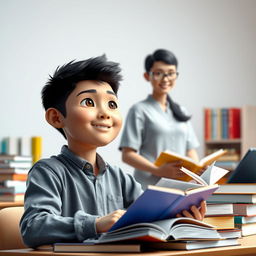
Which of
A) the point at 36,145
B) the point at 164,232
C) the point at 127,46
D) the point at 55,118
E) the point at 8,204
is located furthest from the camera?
the point at 127,46

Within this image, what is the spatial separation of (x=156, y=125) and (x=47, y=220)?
2.33 metres

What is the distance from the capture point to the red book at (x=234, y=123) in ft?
21.7

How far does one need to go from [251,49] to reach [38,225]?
20.2ft

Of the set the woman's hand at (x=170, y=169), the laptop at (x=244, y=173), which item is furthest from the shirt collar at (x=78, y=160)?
the woman's hand at (x=170, y=169)

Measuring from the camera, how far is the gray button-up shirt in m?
1.43

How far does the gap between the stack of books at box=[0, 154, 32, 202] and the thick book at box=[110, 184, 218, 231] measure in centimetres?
261

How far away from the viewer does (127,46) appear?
6.46 metres

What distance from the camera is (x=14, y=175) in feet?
13.0

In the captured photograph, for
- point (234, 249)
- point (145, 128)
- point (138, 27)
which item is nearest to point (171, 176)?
point (145, 128)

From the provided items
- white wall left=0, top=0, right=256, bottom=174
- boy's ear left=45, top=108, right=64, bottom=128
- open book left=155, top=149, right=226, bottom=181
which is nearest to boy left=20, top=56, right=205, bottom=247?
boy's ear left=45, top=108, right=64, bottom=128

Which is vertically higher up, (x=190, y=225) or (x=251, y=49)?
(x=251, y=49)

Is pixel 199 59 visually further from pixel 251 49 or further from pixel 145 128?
pixel 145 128

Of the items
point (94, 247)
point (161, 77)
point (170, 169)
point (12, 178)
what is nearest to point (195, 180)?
point (94, 247)

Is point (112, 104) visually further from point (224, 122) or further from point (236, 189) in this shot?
point (224, 122)
